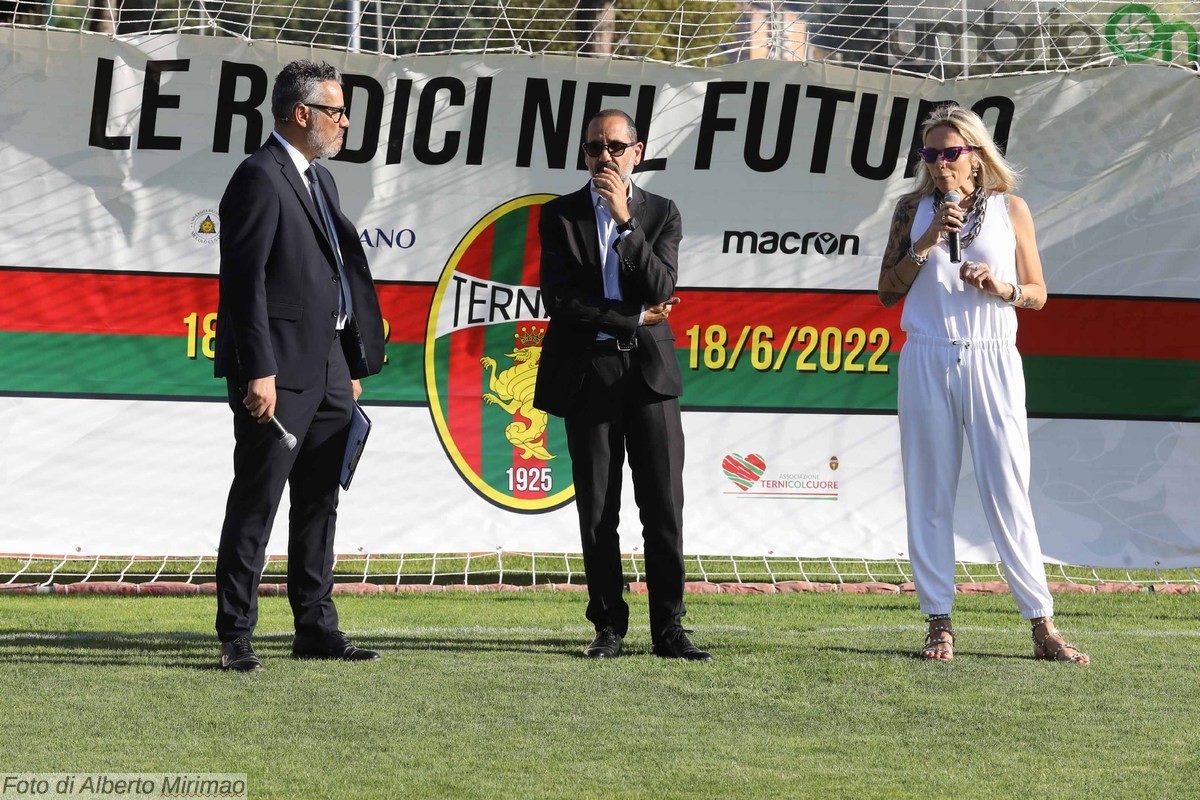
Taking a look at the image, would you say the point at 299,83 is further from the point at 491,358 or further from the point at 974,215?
the point at 491,358

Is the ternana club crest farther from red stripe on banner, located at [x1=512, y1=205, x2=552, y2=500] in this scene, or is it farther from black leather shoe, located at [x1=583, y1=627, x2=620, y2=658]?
black leather shoe, located at [x1=583, y1=627, x2=620, y2=658]

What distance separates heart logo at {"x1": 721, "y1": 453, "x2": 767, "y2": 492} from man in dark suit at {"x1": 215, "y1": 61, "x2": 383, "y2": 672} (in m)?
2.64

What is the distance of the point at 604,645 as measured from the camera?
4.88 meters

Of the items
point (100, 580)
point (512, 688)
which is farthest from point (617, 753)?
point (100, 580)

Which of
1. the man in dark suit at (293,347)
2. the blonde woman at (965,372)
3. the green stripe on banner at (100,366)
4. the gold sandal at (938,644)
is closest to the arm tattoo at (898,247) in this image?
the blonde woman at (965,372)

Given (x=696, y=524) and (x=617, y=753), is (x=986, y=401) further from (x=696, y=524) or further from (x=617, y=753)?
(x=696, y=524)

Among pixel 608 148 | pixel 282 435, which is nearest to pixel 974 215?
pixel 608 148

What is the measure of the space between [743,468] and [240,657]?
10.4 ft

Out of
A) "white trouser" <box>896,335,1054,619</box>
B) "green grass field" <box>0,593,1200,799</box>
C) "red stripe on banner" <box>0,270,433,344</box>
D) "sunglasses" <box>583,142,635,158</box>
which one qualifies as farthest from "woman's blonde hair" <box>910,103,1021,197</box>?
"red stripe on banner" <box>0,270,433,344</box>

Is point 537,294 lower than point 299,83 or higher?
lower

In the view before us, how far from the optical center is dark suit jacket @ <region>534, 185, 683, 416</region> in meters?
4.74

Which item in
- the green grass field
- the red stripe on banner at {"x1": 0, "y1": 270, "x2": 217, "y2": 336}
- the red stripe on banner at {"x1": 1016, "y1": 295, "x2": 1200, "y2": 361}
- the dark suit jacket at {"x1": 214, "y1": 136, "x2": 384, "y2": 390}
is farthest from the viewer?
the red stripe on banner at {"x1": 1016, "y1": 295, "x2": 1200, "y2": 361}

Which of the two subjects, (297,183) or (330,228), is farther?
(330,228)

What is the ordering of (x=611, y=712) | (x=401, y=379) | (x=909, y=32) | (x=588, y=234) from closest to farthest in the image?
1. (x=611, y=712)
2. (x=588, y=234)
3. (x=401, y=379)
4. (x=909, y=32)
